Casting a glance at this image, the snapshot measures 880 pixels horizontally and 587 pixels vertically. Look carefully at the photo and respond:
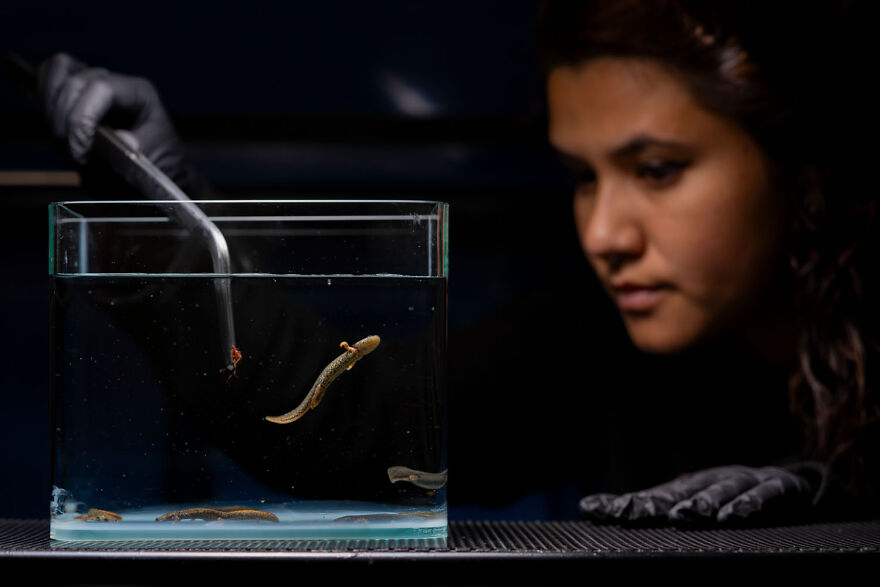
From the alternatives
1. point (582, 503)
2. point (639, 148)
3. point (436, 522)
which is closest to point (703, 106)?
point (639, 148)

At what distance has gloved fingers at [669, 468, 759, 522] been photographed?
2.45 feet

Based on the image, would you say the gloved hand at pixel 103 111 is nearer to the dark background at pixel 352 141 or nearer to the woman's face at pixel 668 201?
the dark background at pixel 352 141

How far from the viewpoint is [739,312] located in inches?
40.3

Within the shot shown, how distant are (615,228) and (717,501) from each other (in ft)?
1.11

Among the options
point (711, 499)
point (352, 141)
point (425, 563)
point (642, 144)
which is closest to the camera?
point (425, 563)

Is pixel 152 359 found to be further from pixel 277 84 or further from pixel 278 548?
pixel 277 84

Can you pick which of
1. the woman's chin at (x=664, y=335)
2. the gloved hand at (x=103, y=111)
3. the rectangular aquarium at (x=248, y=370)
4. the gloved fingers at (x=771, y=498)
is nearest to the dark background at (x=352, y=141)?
the gloved hand at (x=103, y=111)

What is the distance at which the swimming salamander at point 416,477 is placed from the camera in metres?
0.62

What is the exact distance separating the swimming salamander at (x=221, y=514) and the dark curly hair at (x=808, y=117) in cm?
67

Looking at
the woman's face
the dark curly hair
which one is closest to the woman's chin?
the woman's face

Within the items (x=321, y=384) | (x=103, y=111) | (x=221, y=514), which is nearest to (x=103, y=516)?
(x=221, y=514)

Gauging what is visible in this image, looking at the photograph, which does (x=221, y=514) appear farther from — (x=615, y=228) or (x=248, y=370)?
(x=615, y=228)

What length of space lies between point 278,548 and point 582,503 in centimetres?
32

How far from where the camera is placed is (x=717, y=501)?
0.76 meters
